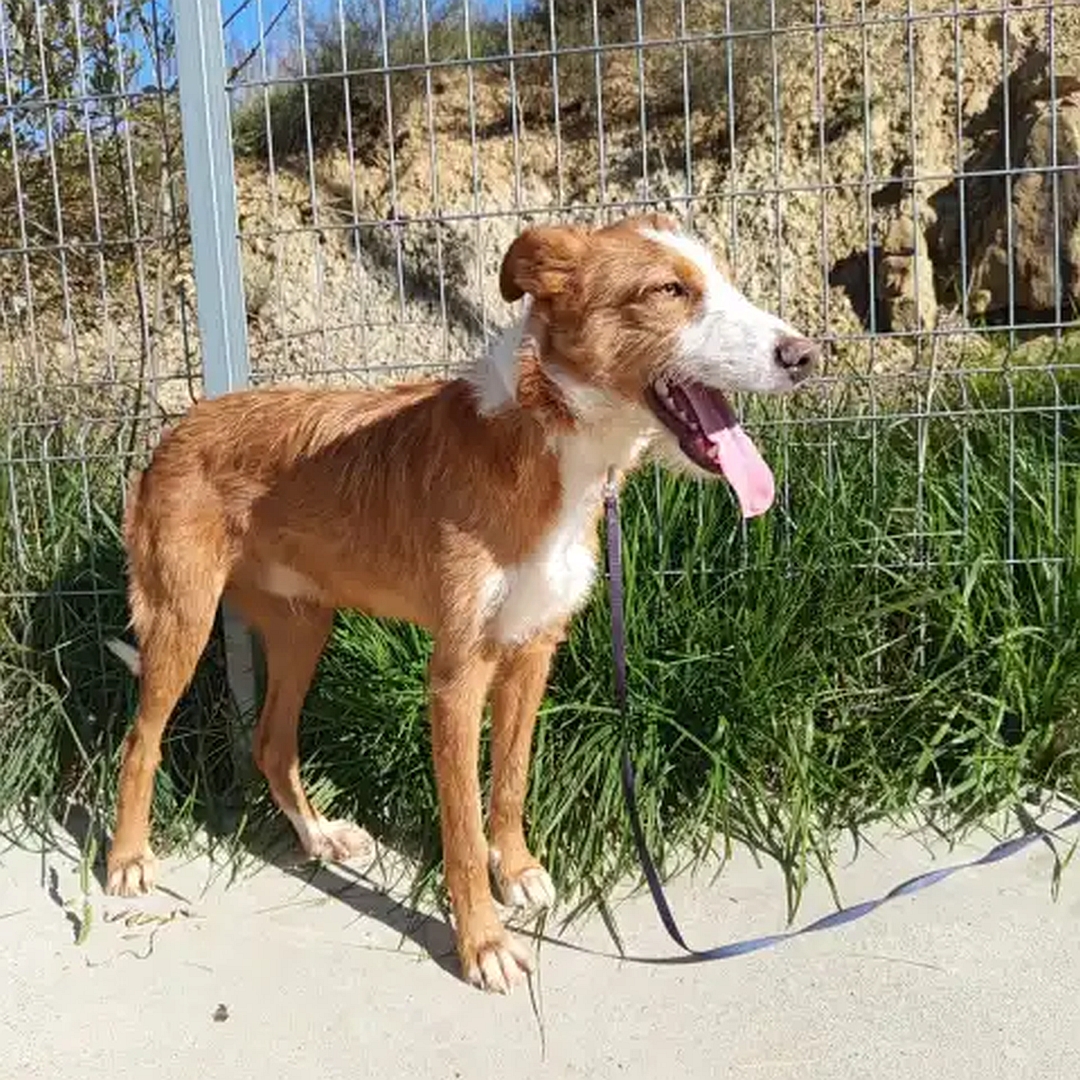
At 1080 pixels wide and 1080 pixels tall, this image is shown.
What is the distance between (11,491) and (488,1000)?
2.46 metres

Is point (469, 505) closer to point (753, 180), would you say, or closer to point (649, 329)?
point (649, 329)

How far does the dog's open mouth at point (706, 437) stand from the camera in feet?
9.44

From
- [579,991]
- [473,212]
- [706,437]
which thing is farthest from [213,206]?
[579,991]

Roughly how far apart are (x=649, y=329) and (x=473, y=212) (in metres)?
1.67

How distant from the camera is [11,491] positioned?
4.34 m

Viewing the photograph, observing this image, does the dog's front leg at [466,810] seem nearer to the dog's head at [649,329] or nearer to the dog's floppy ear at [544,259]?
the dog's head at [649,329]

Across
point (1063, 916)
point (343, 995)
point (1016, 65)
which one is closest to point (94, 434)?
point (343, 995)

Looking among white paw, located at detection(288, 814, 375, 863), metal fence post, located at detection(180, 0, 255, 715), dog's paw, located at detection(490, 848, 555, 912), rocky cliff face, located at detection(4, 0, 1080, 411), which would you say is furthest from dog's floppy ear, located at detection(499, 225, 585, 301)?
rocky cliff face, located at detection(4, 0, 1080, 411)

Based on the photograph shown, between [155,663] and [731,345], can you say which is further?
[155,663]

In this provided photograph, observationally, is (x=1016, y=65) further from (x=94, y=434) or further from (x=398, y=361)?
(x=94, y=434)

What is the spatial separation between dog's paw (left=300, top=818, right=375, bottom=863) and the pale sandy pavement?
5.1 inches

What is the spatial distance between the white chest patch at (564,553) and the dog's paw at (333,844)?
1.04m

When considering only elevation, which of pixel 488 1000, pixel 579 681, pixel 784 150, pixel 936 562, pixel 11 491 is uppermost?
pixel 784 150

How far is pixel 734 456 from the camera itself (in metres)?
2.92
